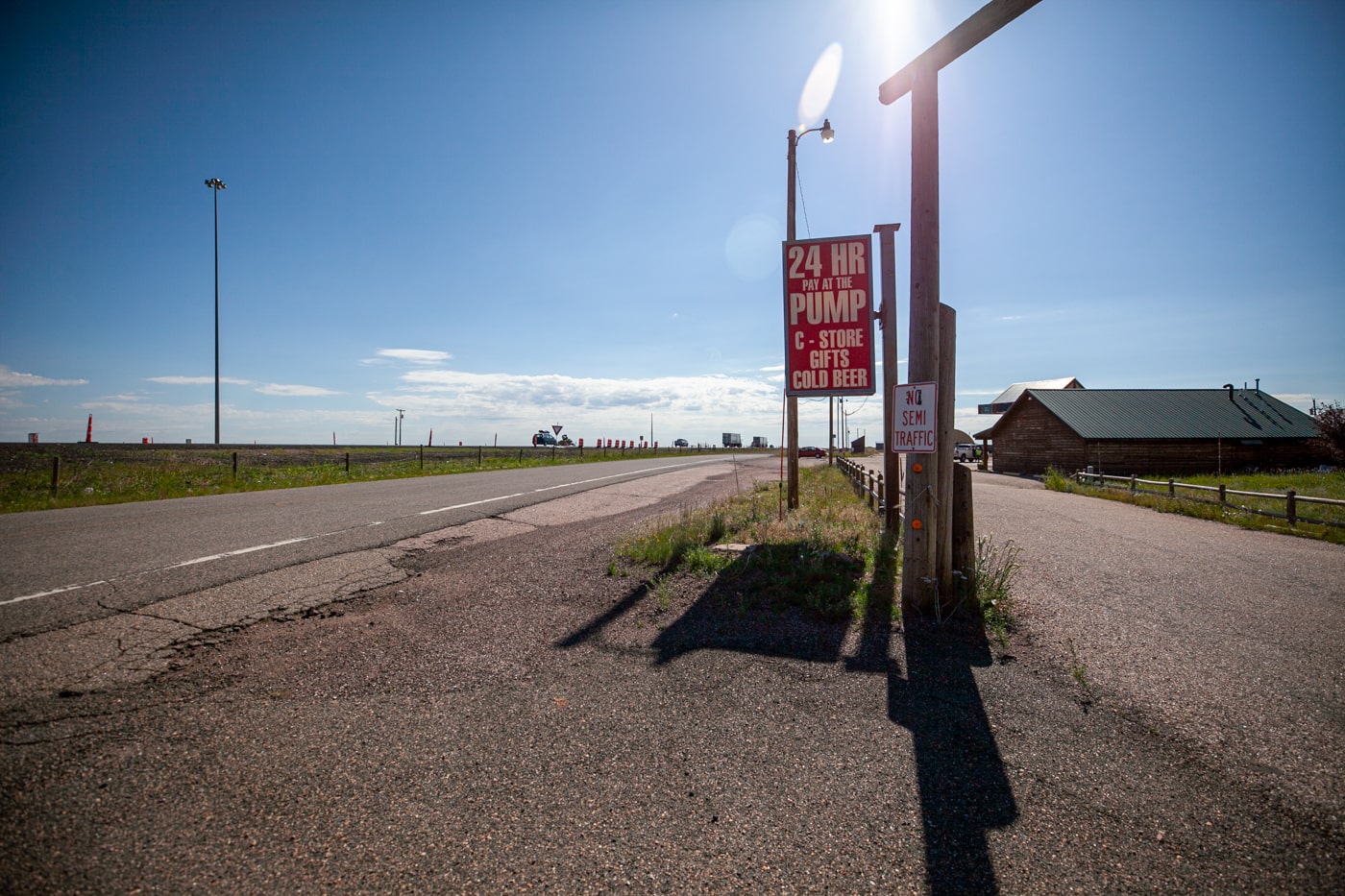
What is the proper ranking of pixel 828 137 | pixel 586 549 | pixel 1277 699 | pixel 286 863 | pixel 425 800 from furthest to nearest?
1. pixel 828 137
2. pixel 586 549
3. pixel 1277 699
4. pixel 425 800
5. pixel 286 863

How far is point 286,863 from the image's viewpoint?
7.29 ft

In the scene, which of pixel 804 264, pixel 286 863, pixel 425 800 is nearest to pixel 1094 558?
pixel 804 264

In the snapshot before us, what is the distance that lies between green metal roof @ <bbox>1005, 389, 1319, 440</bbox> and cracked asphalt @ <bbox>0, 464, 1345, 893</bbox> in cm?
3296

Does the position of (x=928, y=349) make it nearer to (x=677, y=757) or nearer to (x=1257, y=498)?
(x=677, y=757)

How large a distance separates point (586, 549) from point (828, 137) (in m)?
10.2

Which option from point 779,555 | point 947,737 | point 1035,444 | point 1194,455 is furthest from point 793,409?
point 1194,455

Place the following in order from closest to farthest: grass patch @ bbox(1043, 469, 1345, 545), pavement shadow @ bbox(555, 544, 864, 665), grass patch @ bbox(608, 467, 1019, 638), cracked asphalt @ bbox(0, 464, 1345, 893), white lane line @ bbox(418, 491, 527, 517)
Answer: cracked asphalt @ bbox(0, 464, 1345, 893) → pavement shadow @ bbox(555, 544, 864, 665) → grass patch @ bbox(608, 467, 1019, 638) → white lane line @ bbox(418, 491, 527, 517) → grass patch @ bbox(1043, 469, 1345, 545)

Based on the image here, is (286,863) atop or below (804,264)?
below

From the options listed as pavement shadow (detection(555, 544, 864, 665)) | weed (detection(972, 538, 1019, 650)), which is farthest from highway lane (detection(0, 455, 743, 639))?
weed (detection(972, 538, 1019, 650))

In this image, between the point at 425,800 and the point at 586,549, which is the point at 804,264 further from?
the point at 425,800

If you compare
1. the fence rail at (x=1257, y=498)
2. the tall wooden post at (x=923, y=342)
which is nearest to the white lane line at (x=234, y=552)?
the tall wooden post at (x=923, y=342)

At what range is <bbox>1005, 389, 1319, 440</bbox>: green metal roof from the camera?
105ft

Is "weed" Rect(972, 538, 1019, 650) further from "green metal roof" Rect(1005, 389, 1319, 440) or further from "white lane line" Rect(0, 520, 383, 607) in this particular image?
"green metal roof" Rect(1005, 389, 1319, 440)

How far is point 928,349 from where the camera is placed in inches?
211
